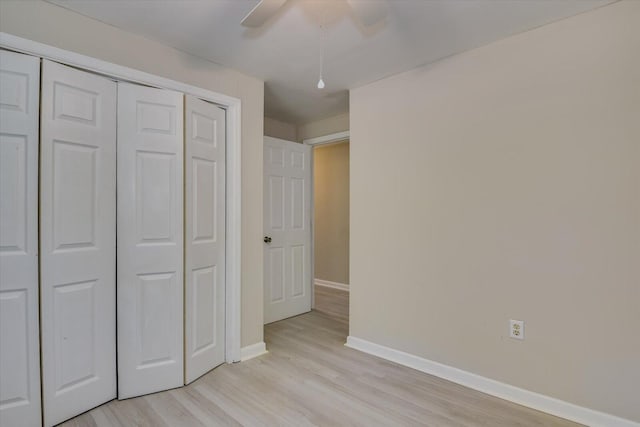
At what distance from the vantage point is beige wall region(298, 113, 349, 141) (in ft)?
12.4

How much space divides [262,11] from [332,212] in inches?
161

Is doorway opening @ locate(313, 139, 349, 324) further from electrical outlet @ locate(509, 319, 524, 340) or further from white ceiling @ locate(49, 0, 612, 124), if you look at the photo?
electrical outlet @ locate(509, 319, 524, 340)

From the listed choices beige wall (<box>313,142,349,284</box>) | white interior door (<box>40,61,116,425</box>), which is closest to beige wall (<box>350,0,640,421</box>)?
white interior door (<box>40,61,116,425</box>)

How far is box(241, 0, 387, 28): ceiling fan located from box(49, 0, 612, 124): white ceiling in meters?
0.29

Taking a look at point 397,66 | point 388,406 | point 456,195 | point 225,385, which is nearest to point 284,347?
point 225,385

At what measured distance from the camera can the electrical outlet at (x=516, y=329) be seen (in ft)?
6.72

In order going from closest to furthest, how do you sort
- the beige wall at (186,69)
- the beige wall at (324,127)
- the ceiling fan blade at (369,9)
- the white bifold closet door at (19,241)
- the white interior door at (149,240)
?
the ceiling fan blade at (369,9) → the white bifold closet door at (19,241) → the beige wall at (186,69) → the white interior door at (149,240) → the beige wall at (324,127)

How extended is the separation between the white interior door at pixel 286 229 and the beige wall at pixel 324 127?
0.76 feet

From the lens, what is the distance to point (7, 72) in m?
1.64

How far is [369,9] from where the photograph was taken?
148 centimetres

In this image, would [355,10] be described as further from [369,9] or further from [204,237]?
[204,237]

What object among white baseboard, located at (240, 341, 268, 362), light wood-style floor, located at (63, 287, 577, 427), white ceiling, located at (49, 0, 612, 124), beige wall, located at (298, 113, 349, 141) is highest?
white ceiling, located at (49, 0, 612, 124)

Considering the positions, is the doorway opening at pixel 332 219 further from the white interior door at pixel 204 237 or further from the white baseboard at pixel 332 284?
the white interior door at pixel 204 237

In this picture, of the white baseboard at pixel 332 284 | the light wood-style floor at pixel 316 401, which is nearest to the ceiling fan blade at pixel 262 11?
the light wood-style floor at pixel 316 401
